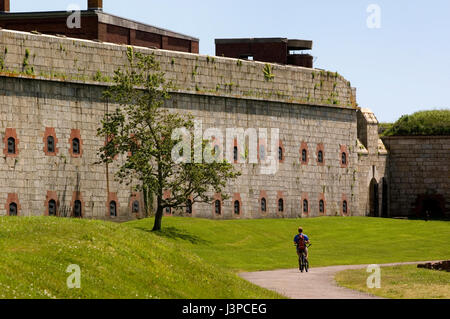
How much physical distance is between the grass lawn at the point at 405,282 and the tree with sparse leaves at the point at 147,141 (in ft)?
55.4

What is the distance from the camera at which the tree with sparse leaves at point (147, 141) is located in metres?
55.0

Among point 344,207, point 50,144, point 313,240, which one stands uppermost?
point 50,144

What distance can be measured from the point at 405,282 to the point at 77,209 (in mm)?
25718

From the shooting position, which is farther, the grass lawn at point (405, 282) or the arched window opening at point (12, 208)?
the arched window opening at point (12, 208)

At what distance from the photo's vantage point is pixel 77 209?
185 ft

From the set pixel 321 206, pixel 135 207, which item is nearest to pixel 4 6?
pixel 135 207

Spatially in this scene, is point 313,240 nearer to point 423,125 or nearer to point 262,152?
point 262,152

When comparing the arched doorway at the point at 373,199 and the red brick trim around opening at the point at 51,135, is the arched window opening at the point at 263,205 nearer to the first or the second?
the arched doorway at the point at 373,199

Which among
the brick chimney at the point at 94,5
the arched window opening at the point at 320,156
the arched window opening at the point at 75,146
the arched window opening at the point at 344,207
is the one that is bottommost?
the arched window opening at the point at 344,207

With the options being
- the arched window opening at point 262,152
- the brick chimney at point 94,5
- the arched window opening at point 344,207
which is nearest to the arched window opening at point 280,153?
the arched window opening at point 262,152

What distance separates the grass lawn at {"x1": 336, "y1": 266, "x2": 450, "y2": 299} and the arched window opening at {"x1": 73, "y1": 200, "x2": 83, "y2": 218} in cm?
2129

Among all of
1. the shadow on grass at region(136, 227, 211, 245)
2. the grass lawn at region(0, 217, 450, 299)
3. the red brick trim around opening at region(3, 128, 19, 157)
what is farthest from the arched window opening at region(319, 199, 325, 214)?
the red brick trim around opening at region(3, 128, 19, 157)

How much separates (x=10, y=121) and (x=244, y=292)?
90.1 feet
